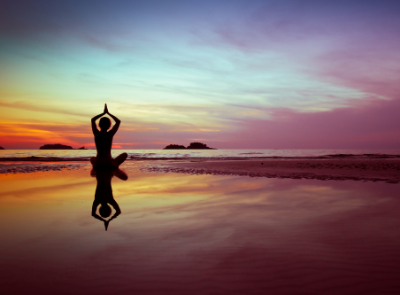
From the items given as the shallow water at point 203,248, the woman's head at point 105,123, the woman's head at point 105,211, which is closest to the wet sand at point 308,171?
the woman's head at point 105,123

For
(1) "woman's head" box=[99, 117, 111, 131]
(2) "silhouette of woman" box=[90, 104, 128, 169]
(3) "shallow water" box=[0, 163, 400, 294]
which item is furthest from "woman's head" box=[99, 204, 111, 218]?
(1) "woman's head" box=[99, 117, 111, 131]

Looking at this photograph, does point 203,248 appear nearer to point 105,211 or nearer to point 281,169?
point 105,211

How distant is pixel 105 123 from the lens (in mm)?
13875

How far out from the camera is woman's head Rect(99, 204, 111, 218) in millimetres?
5256

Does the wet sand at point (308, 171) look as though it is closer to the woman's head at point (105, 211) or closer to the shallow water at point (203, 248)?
the shallow water at point (203, 248)

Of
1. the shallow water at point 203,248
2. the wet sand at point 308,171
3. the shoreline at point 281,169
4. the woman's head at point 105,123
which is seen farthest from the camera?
the woman's head at point 105,123

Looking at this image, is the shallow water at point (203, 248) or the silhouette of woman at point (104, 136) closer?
the shallow water at point (203, 248)

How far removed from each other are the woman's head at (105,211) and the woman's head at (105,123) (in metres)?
8.64

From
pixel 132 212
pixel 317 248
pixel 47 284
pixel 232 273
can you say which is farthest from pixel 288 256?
pixel 132 212

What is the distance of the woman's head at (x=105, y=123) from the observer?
13812mm

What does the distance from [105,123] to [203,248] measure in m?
11.9

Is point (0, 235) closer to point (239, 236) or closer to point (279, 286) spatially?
point (239, 236)

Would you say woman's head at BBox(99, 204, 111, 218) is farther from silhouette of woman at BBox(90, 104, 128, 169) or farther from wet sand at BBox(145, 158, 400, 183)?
wet sand at BBox(145, 158, 400, 183)

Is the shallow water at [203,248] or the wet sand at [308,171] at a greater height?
the wet sand at [308,171]
